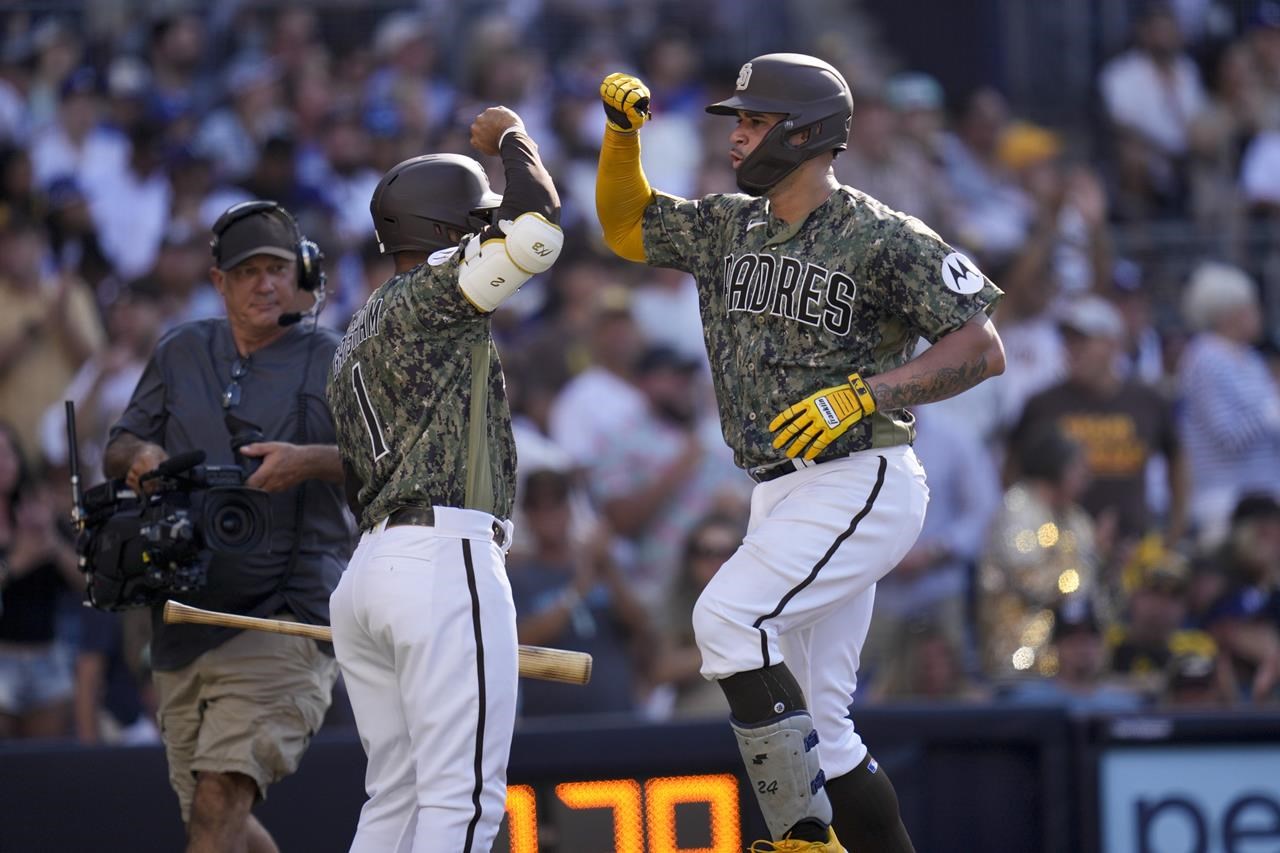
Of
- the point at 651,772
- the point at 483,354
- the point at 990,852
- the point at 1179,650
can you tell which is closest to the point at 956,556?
the point at 1179,650

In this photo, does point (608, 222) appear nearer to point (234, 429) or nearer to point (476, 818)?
point (234, 429)

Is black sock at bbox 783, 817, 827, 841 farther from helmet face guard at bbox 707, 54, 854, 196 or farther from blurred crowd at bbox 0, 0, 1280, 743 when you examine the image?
blurred crowd at bbox 0, 0, 1280, 743

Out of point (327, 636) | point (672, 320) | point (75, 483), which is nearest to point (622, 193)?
point (327, 636)

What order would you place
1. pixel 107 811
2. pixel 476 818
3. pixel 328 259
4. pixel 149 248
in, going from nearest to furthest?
pixel 476 818 < pixel 107 811 < pixel 328 259 < pixel 149 248

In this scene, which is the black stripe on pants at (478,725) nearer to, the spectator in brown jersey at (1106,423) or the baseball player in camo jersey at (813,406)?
the baseball player in camo jersey at (813,406)

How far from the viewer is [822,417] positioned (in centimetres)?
515

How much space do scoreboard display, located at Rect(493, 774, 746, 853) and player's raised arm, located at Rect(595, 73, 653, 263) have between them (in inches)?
80.6

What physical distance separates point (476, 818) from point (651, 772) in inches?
80.9

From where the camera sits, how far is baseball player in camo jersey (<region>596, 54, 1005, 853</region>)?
516cm

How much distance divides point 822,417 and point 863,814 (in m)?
1.14

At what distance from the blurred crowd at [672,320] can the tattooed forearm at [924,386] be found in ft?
9.38

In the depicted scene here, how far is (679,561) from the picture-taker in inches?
356

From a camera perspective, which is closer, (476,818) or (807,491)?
(476,818)

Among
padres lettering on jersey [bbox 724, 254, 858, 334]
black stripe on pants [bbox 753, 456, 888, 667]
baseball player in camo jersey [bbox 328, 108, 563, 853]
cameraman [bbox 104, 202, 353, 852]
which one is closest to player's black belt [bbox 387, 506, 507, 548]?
baseball player in camo jersey [bbox 328, 108, 563, 853]
